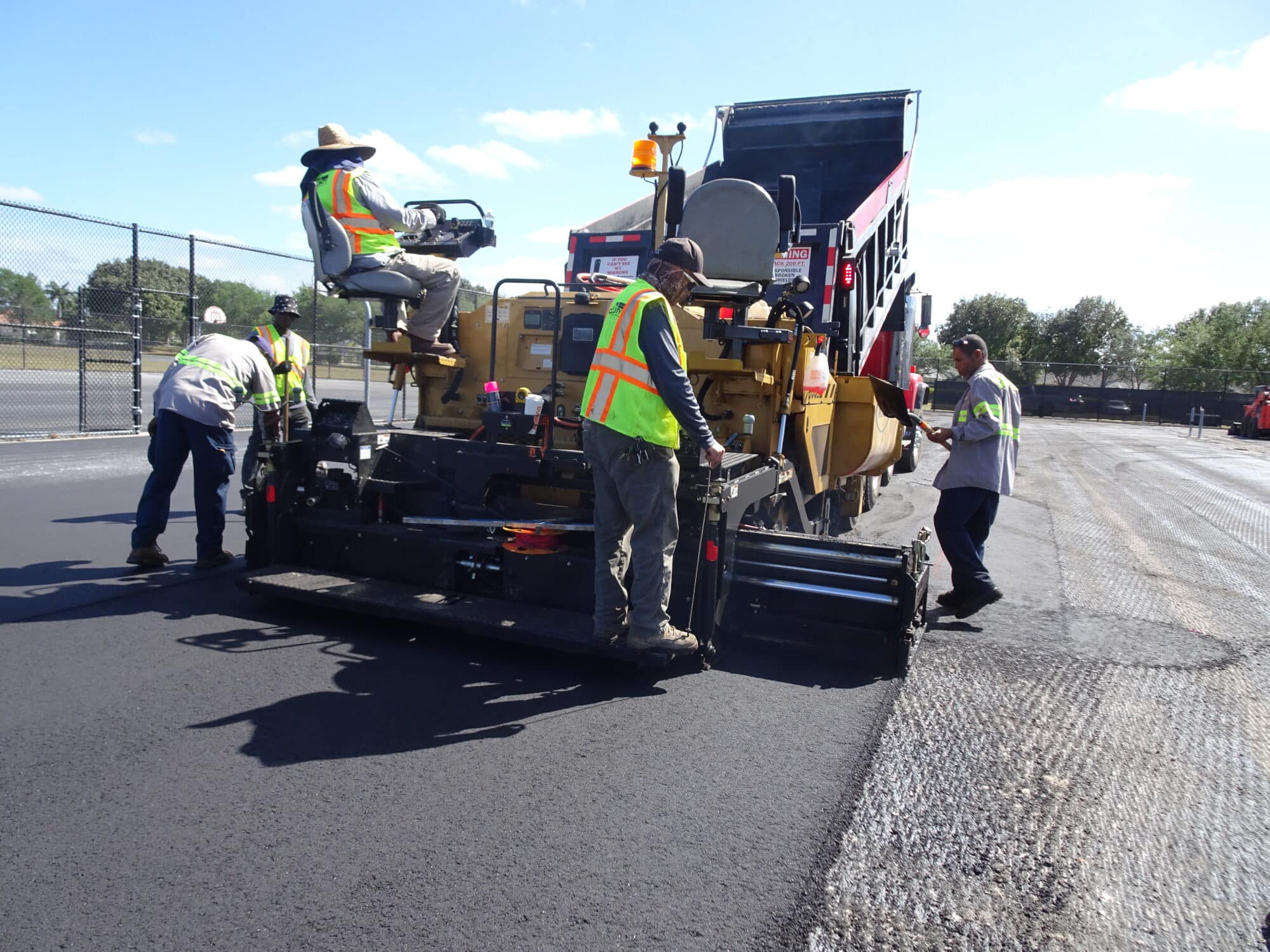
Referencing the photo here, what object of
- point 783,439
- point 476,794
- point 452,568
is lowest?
point 476,794

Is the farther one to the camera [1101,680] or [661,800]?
[1101,680]

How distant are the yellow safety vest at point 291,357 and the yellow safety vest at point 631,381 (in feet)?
11.8

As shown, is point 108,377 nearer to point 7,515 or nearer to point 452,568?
point 7,515

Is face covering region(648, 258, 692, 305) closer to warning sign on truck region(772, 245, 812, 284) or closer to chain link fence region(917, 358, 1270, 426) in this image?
warning sign on truck region(772, 245, 812, 284)

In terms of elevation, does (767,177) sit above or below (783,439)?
above

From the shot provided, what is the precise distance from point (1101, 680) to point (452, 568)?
327cm

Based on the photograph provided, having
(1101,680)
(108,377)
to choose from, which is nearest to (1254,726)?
(1101,680)

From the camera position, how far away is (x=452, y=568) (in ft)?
15.0

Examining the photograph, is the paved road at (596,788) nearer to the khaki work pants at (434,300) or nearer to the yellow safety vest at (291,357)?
the khaki work pants at (434,300)

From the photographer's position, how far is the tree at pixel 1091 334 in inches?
2037

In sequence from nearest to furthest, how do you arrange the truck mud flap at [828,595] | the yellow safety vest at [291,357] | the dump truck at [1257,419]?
the truck mud flap at [828,595] < the yellow safety vest at [291,357] < the dump truck at [1257,419]

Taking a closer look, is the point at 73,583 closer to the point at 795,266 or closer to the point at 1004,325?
the point at 795,266

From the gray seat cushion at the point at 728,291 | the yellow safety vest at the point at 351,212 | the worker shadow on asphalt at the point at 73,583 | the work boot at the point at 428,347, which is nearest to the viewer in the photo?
the gray seat cushion at the point at 728,291

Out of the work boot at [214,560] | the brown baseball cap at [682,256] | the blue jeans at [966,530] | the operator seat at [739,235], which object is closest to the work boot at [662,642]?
the brown baseball cap at [682,256]
